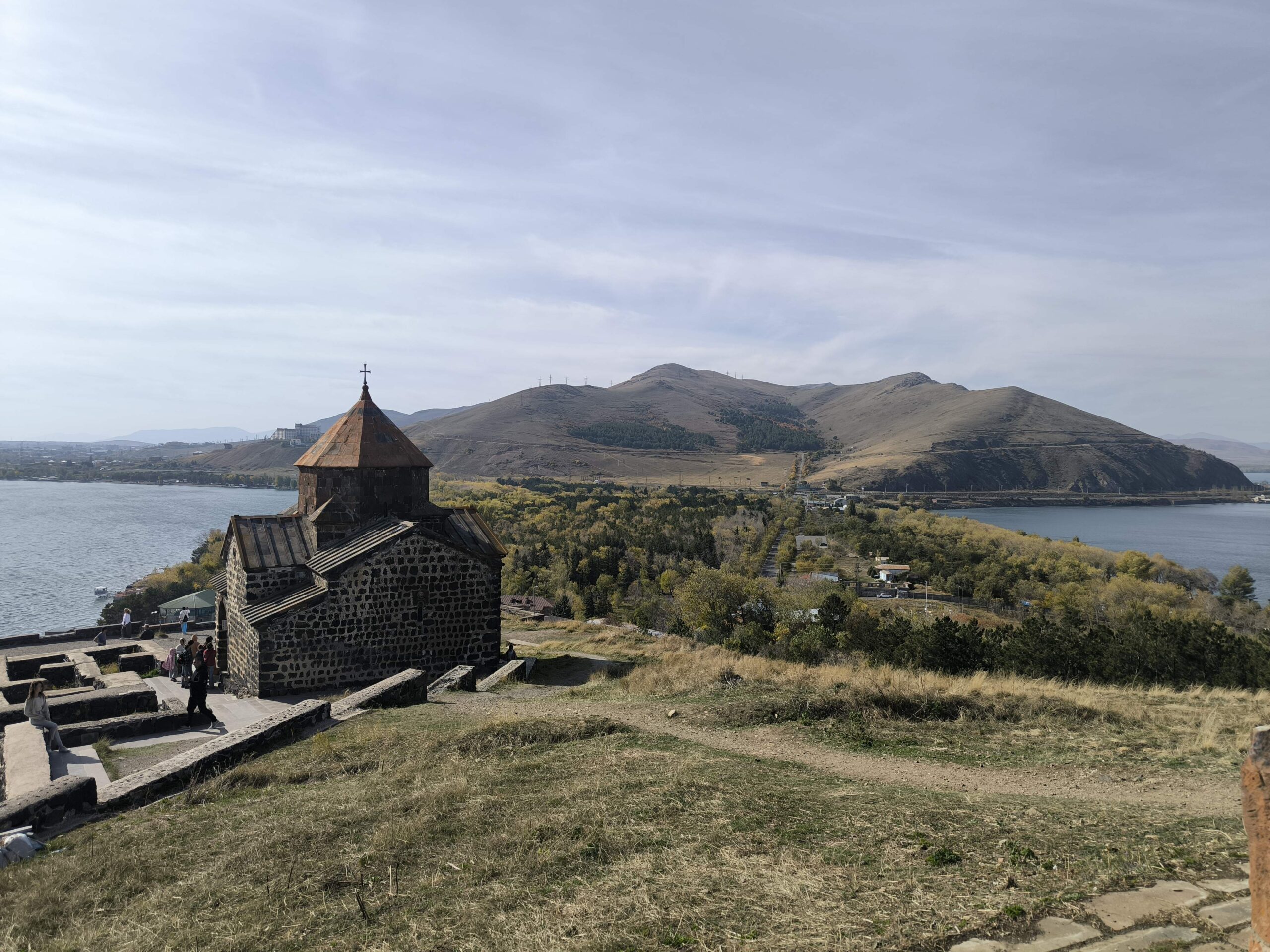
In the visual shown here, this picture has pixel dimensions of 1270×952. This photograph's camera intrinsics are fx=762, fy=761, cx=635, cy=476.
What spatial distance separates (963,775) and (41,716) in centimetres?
1069

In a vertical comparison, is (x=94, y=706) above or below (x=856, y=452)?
below

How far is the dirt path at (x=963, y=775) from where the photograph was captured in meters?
6.55

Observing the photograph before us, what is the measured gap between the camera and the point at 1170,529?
10081 centimetres

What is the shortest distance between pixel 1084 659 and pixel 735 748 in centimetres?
928

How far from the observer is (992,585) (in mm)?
43125

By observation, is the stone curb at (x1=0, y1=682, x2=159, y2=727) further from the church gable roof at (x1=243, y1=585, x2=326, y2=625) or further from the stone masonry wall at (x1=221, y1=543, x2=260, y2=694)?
the church gable roof at (x1=243, y1=585, x2=326, y2=625)

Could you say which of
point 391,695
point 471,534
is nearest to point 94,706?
point 391,695

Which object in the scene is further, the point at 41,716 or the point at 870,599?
the point at 870,599

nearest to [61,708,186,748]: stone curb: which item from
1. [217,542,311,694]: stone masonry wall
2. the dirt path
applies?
[217,542,311,694]: stone masonry wall

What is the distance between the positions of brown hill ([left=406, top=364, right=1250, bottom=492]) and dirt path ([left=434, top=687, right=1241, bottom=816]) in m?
119

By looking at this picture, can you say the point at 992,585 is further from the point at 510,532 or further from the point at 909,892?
the point at 909,892

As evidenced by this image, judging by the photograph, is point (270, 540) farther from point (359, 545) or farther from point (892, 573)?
point (892, 573)

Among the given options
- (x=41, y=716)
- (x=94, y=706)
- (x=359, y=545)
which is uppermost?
(x=359, y=545)

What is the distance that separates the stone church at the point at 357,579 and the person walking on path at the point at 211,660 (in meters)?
0.29
